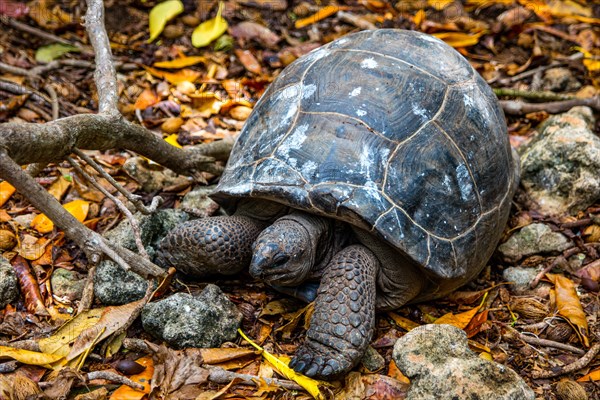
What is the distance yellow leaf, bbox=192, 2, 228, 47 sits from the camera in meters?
5.93

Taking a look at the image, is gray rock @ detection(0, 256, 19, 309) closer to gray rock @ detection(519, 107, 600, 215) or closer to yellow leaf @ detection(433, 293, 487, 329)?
yellow leaf @ detection(433, 293, 487, 329)

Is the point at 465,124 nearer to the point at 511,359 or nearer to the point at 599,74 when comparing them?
the point at 511,359

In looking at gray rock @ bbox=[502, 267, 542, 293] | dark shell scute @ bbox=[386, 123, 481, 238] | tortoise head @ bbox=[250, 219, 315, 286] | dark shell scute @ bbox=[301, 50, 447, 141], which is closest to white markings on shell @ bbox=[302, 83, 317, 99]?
dark shell scute @ bbox=[301, 50, 447, 141]

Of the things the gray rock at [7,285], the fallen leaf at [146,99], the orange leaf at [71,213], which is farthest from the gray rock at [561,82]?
the gray rock at [7,285]

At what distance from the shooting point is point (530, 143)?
16.1 ft

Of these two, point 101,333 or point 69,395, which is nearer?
point 69,395

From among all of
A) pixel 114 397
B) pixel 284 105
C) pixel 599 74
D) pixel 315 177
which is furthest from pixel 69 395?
pixel 599 74

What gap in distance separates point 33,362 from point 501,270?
2.79m

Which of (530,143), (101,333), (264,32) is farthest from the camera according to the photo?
(264,32)

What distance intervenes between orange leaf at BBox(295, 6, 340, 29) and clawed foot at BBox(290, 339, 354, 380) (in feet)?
13.2

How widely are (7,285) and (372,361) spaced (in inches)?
75.2

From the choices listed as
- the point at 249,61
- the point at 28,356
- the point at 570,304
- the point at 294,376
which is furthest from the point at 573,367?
the point at 249,61

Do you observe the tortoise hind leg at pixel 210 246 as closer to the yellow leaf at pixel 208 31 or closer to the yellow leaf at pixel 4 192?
the yellow leaf at pixel 4 192

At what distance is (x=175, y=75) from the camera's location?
5.60 m
